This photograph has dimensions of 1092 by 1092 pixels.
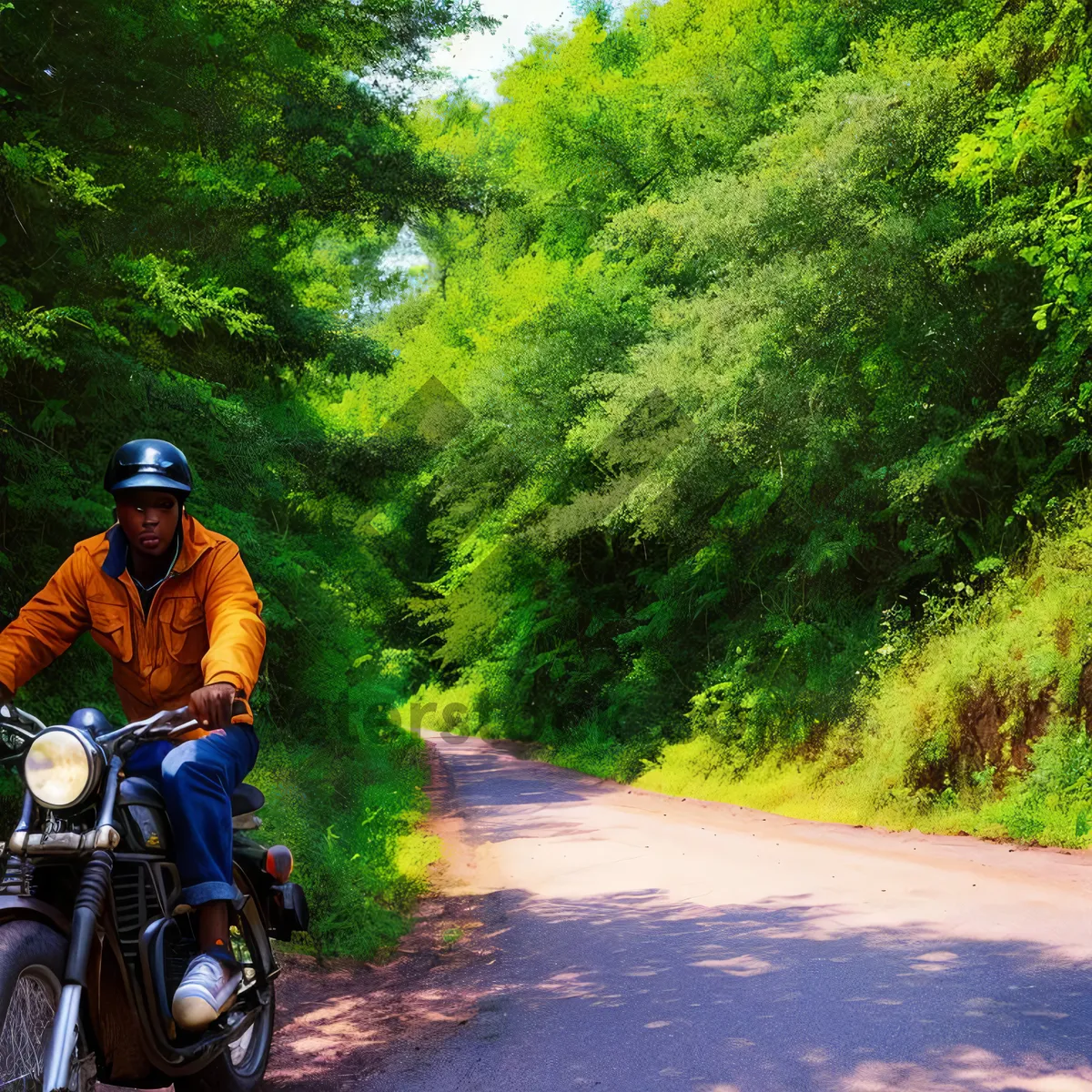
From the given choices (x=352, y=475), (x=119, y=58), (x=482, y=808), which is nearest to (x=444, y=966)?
(x=119, y=58)

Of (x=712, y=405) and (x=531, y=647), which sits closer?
(x=712, y=405)

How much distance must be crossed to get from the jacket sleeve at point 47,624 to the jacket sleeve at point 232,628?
17.0 inches

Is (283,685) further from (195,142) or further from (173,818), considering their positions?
(173,818)

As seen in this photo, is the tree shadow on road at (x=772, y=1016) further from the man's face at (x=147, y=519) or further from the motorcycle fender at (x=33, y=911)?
Answer: the man's face at (x=147, y=519)

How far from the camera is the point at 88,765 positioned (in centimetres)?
338

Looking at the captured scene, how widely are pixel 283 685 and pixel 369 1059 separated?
10.7 metres

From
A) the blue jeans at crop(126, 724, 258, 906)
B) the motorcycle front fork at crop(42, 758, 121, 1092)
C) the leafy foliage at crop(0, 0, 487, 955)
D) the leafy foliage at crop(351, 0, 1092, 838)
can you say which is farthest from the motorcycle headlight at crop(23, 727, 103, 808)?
the leafy foliage at crop(351, 0, 1092, 838)

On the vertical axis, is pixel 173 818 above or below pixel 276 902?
above

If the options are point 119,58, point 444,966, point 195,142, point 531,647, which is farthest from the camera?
point 531,647

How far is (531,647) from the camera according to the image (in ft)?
122

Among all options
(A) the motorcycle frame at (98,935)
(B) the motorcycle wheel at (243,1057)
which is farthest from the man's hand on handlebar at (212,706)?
(B) the motorcycle wheel at (243,1057)

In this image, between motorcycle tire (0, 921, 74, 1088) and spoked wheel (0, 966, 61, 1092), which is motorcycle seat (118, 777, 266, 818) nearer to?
motorcycle tire (0, 921, 74, 1088)

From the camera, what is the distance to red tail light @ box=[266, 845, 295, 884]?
4.63 metres

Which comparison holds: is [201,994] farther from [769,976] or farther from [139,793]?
[769,976]
